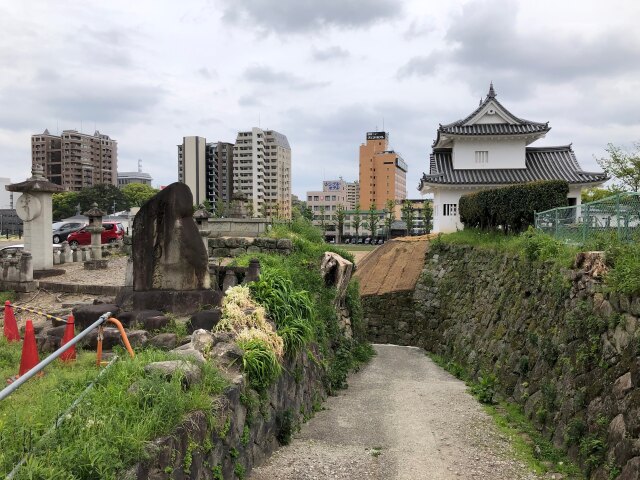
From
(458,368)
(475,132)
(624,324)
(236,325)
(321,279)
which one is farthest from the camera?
(475,132)

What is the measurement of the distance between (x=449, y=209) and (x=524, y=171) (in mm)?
4905

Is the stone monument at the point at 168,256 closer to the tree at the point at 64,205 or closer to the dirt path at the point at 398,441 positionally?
the dirt path at the point at 398,441

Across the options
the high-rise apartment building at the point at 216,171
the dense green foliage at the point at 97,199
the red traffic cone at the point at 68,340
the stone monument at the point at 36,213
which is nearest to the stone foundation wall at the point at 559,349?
the red traffic cone at the point at 68,340

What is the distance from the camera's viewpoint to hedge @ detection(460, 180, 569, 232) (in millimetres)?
16109

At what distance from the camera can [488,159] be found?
1128 inches

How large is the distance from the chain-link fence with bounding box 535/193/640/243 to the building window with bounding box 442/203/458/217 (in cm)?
1572

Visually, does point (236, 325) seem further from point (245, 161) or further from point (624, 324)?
point (245, 161)

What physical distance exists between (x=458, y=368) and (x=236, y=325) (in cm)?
970

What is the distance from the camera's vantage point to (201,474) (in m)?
4.69

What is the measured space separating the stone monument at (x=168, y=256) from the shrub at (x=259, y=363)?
2.38m

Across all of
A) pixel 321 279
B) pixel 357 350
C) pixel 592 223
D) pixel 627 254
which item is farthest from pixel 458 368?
pixel 627 254

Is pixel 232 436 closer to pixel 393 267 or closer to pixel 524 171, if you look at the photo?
pixel 393 267

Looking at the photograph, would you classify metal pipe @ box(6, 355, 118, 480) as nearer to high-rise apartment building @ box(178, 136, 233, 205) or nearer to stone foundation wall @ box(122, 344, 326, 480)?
stone foundation wall @ box(122, 344, 326, 480)

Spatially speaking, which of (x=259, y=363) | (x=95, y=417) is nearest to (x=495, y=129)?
(x=259, y=363)
